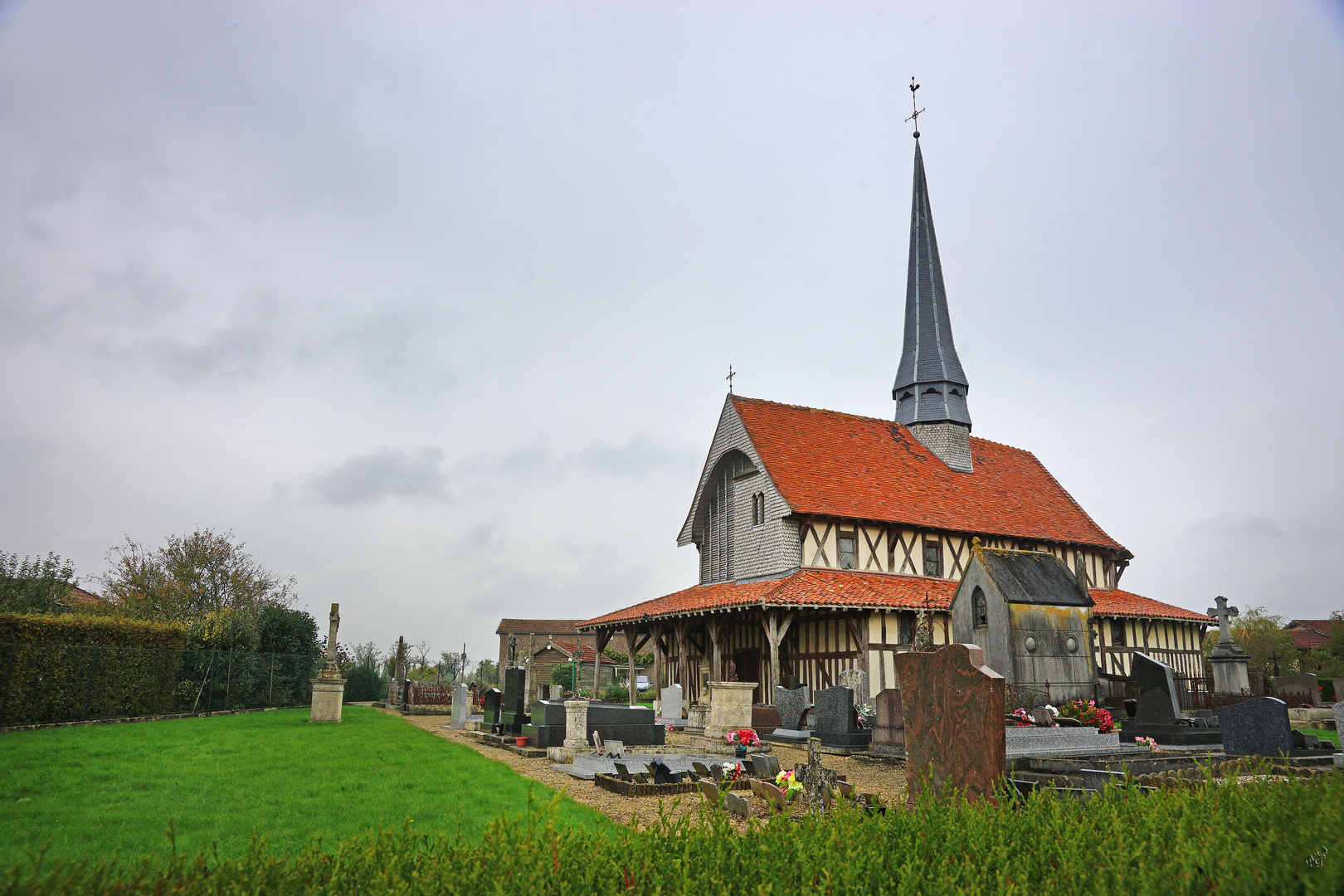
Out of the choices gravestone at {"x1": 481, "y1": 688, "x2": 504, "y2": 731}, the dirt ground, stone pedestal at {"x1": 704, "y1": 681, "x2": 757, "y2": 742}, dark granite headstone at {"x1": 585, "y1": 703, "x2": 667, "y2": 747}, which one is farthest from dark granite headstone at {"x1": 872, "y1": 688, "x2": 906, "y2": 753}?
gravestone at {"x1": 481, "y1": 688, "x2": 504, "y2": 731}

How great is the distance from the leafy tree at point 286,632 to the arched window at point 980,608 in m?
24.9

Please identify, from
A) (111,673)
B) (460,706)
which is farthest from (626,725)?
(111,673)

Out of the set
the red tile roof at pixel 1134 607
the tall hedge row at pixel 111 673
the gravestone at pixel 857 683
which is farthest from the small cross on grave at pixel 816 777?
the red tile roof at pixel 1134 607

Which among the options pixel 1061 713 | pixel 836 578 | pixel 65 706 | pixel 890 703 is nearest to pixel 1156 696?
pixel 1061 713

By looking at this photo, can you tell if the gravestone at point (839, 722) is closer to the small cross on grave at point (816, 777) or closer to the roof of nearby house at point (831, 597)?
the roof of nearby house at point (831, 597)

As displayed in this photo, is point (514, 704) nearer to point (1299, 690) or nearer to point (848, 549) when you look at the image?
point (848, 549)

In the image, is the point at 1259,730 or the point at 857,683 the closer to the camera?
the point at 1259,730

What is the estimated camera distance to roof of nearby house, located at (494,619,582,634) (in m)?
66.9

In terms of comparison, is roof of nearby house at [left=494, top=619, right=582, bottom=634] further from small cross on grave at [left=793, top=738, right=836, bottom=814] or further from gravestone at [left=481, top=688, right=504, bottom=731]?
small cross on grave at [left=793, top=738, right=836, bottom=814]

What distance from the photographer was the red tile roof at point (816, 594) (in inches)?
846

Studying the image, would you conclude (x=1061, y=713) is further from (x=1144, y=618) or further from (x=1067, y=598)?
(x=1144, y=618)

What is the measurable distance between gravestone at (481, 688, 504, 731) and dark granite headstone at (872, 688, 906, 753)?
9.34 meters

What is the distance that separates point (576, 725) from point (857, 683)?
798 centimetres

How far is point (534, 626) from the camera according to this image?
68188 mm
